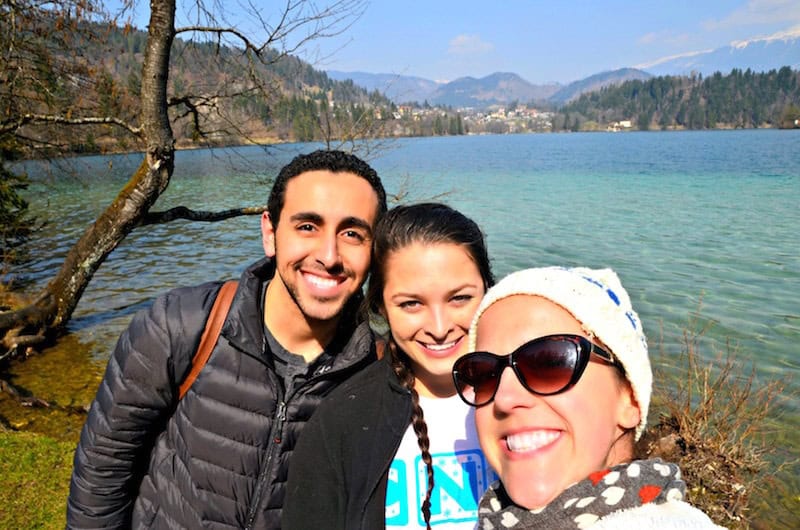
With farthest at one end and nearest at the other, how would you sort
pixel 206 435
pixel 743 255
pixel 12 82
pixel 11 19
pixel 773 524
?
pixel 743 255 < pixel 12 82 < pixel 11 19 < pixel 773 524 < pixel 206 435

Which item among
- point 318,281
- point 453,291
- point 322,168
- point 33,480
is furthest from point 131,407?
point 33,480

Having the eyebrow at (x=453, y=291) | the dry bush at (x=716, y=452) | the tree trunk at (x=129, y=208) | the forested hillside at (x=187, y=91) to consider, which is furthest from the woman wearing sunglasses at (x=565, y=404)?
the tree trunk at (x=129, y=208)

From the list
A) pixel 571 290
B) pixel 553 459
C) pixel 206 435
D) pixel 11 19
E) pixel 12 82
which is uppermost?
pixel 11 19

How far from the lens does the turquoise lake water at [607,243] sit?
405 inches

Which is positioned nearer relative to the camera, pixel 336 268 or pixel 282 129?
pixel 336 268

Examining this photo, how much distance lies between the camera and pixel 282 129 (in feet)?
33.3

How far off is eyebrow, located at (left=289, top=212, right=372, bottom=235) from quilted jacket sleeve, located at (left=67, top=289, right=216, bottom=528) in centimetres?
54

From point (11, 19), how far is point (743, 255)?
18260 mm

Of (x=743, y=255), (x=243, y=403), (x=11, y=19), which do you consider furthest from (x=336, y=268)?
(x=743, y=255)

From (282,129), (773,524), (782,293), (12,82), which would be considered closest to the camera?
(773,524)

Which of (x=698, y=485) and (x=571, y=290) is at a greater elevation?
(x=571, y=290)

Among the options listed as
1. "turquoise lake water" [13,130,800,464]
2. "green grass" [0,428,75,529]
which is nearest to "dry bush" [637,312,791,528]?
"turquoise lake water" [13,130,800,464]

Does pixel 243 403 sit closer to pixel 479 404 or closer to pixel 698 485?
pixel 479 404

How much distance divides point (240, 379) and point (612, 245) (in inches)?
709
